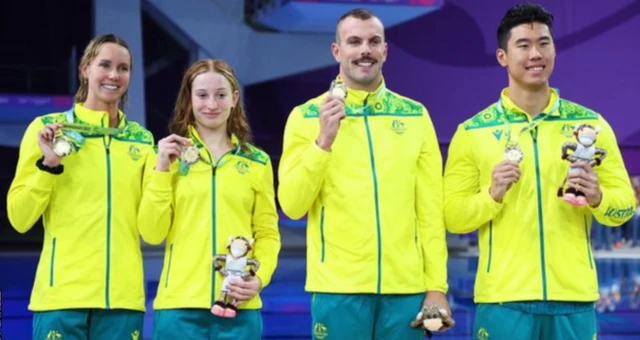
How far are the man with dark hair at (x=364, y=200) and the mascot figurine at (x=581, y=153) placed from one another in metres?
0.51

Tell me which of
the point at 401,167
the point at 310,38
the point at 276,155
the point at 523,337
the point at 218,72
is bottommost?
the point at 523,337

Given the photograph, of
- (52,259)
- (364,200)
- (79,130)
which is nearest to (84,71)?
(79,130)

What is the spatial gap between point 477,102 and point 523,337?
1151cm

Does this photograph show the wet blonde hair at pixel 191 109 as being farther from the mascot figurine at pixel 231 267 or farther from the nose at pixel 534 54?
the nose at pixel 534 54

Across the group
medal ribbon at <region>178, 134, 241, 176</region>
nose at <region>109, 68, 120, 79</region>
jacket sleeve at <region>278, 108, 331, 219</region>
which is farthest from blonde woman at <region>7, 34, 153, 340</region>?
jacket sleeve at <region>278, 108, 331, 219</region>

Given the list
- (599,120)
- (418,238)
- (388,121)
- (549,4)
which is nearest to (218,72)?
(388,121)

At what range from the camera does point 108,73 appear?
12.2 ft

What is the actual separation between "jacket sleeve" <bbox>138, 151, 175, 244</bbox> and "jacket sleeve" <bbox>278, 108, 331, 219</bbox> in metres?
0.44

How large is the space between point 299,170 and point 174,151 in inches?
19.3

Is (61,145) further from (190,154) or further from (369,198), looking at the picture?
(369,198)

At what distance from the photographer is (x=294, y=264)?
1292cm

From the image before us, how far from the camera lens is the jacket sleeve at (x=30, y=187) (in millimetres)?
3518

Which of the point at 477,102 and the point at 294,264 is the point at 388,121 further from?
the point at 477,102

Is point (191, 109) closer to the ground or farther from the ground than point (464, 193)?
farther from the ground
